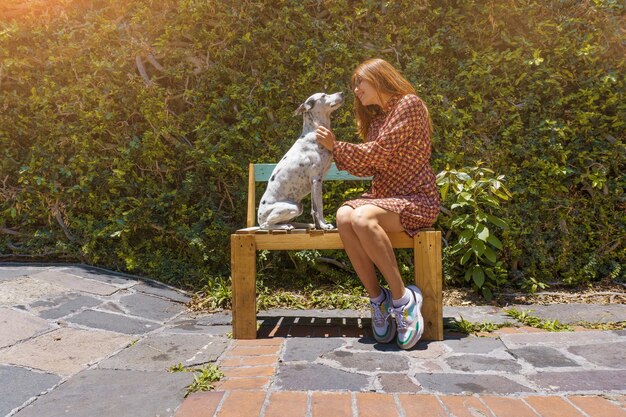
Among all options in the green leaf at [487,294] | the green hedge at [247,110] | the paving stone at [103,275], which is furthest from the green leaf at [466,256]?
the paving stone at [103,275]

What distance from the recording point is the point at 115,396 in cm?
199

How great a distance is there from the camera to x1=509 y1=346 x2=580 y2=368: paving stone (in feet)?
7.64

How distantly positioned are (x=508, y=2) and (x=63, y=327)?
427 cm

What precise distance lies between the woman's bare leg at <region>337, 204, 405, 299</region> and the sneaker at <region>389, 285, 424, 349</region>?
0.08 m

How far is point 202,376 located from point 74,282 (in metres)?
2.17

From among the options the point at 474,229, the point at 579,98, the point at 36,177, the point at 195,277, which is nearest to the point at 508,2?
the point at 579,98

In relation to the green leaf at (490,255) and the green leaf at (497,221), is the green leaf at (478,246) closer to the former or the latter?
the green leaf at (490,255)

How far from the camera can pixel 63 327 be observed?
2.91m

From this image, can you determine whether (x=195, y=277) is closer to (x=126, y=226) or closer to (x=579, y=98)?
(x=126, y=226)

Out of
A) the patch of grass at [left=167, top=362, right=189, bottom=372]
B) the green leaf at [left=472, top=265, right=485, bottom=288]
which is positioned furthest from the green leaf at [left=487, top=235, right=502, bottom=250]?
the patch of grass at [left=167, top=362, right=189, bottom=372]

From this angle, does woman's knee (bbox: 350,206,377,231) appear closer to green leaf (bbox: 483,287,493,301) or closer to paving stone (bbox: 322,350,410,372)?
paving stone (bbox: 322,350,410,372)

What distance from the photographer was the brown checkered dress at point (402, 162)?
9.07 ft

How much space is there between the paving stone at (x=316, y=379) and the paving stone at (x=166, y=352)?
1.58ft

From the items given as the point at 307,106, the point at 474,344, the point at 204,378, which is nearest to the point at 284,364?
the point at 204,378
